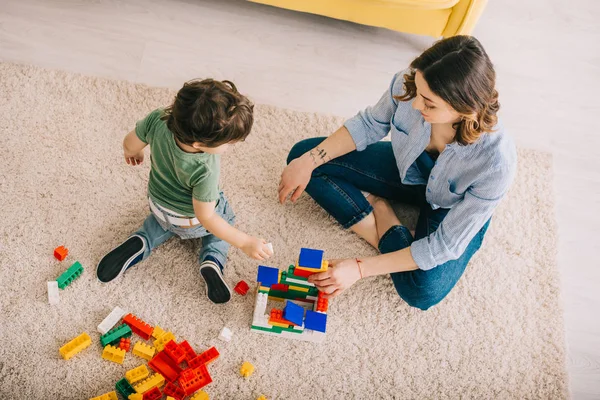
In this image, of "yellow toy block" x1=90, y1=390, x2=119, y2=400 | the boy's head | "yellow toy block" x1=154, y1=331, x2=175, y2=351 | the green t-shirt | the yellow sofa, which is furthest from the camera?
the yellow sofa

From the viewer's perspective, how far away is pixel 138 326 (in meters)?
1.36

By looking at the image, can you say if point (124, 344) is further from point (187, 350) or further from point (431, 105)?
point (431, 105)

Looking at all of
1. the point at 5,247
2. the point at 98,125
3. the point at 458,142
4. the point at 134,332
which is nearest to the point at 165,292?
the point at 134,332

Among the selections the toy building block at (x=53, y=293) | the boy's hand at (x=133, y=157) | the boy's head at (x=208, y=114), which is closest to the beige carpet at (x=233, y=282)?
the toy building block at (x=53, y=293)

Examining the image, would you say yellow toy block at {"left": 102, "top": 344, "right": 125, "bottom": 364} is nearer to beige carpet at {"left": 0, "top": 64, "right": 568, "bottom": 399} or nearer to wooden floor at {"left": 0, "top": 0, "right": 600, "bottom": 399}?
beige carpet at {"left": 0, "top": 64, "right": 568, "bottom": 399}

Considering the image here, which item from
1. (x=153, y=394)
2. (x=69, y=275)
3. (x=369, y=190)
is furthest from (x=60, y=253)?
(x=369, y=190)

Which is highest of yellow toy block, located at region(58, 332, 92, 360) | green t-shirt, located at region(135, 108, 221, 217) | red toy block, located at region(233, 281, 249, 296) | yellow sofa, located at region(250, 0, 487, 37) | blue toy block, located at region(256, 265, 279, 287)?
yellow sofa, located at region(250, 0, 487, 37)

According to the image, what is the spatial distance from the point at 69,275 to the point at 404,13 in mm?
1326

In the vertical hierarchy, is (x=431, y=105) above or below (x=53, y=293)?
above

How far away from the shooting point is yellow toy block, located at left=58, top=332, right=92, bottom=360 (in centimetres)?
130

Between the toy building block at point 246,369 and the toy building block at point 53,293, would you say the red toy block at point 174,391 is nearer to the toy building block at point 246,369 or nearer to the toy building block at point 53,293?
the toy building block at point 246,369

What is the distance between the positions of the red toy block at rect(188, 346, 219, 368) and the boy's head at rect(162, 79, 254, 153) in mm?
572

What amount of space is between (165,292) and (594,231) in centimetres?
138

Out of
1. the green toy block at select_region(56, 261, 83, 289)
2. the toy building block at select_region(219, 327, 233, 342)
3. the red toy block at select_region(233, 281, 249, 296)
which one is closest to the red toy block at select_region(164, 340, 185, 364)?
the toy building block at select_region(219, 327, 233, 342)
